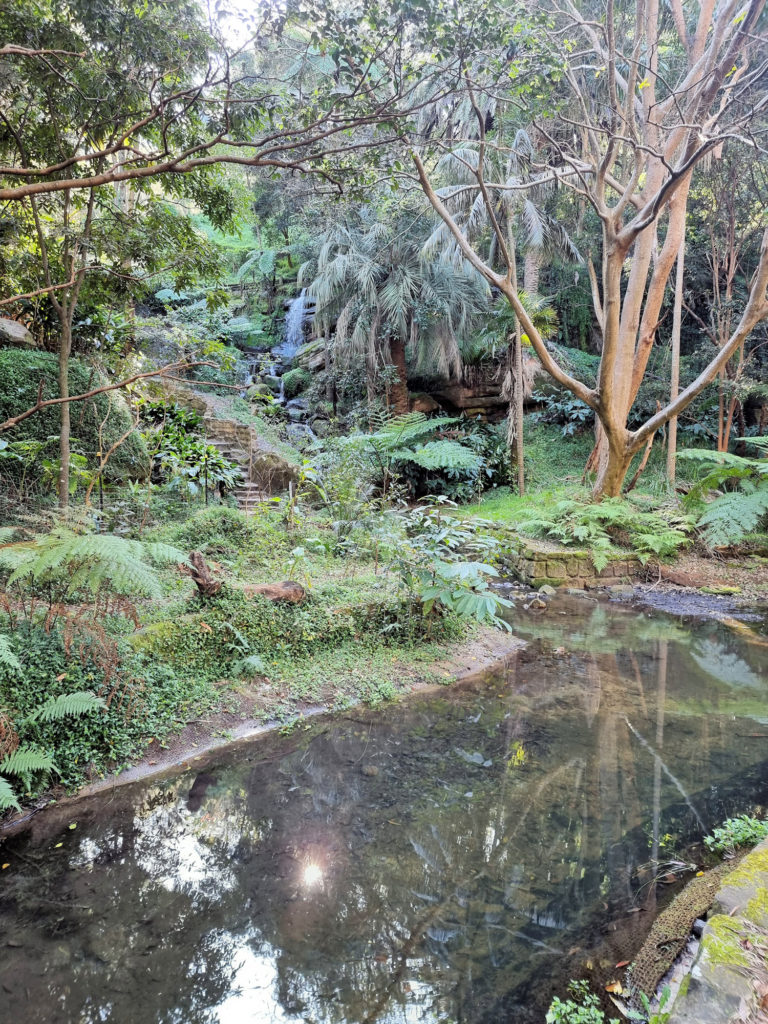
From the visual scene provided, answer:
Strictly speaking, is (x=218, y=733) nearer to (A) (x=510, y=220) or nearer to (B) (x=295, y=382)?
(A) (x=510, y=220)

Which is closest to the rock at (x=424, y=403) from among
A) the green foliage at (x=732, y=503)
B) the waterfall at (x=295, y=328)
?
the waterfall at (x=295, y=328)

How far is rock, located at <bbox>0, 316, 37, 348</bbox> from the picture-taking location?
653cm

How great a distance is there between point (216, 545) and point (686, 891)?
4.87 metres

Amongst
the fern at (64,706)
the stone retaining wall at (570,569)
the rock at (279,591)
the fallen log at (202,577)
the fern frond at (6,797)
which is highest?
the fallen log at (202,577)

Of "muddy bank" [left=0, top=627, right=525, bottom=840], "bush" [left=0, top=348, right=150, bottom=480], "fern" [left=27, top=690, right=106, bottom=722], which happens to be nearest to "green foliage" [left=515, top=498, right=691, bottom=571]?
"muddy bank" [left=0, top=627, right=525, bottom=840]

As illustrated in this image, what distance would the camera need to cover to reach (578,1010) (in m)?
1.75

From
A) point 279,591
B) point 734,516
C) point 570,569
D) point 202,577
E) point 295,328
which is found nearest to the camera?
point 202,577

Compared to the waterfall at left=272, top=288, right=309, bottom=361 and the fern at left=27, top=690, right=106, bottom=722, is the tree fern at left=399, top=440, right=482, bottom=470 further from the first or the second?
the fern at left=27, top=690, right=106, bottom=722

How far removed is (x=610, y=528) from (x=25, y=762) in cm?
756

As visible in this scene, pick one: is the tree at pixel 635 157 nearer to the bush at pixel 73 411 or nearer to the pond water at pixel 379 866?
the bush at pixel 73 411

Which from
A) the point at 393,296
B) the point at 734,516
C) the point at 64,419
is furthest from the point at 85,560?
the point at 393,296

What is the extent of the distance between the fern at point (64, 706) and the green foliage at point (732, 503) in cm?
742

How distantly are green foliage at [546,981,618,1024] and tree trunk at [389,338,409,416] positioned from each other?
1282 centimetres

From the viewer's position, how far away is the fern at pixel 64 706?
2875 mm
